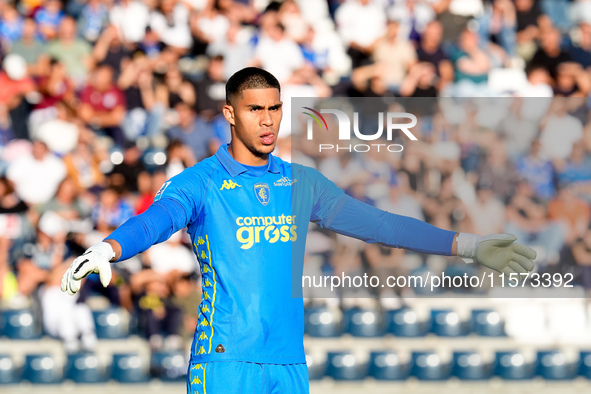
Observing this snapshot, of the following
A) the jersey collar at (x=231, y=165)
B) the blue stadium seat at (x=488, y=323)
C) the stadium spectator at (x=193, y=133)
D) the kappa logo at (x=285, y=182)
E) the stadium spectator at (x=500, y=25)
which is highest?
the stadium spectator at (x=500, y=25)

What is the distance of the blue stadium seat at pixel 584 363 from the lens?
9906 mm

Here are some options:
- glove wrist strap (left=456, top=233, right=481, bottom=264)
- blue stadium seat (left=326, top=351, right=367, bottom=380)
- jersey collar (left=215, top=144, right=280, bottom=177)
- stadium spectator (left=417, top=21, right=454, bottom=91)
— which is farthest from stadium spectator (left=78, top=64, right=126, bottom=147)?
glove wrist strap (left=456, top=233, right=481, bottom=264)

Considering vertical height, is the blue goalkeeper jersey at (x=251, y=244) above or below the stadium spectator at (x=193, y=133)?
below

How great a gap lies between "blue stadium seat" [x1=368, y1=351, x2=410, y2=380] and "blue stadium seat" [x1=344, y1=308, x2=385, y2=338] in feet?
0.80

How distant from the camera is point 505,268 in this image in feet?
13.6

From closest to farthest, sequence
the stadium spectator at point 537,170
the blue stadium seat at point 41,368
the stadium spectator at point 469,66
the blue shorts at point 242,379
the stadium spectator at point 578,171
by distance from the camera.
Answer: the blue shorts at point 242,379 → the stadium spectator at point 537,170 → the stadium spectator at point 578,171 → the blue stadium seat at point 41,368 → the stadium spectator at point 469,66

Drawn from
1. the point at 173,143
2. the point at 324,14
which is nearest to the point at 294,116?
the point at 173,143

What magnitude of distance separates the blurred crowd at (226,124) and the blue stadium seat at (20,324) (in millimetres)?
191

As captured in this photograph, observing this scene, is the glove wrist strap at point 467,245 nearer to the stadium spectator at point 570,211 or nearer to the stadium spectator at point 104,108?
the stadium spectator at point 570,211

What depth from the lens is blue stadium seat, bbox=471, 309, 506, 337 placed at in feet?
32.1

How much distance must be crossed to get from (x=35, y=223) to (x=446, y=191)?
4857mm

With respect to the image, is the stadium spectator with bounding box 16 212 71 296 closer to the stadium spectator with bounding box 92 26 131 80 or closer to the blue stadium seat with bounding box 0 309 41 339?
the blue stadium seat with bounding box 0 309 41 339

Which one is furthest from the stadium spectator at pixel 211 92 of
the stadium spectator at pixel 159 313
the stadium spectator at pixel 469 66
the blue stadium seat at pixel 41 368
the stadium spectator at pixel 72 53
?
the blue stadium seat at pixel 41 368

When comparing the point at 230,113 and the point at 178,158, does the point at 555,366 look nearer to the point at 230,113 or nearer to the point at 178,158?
the point at 178,158
